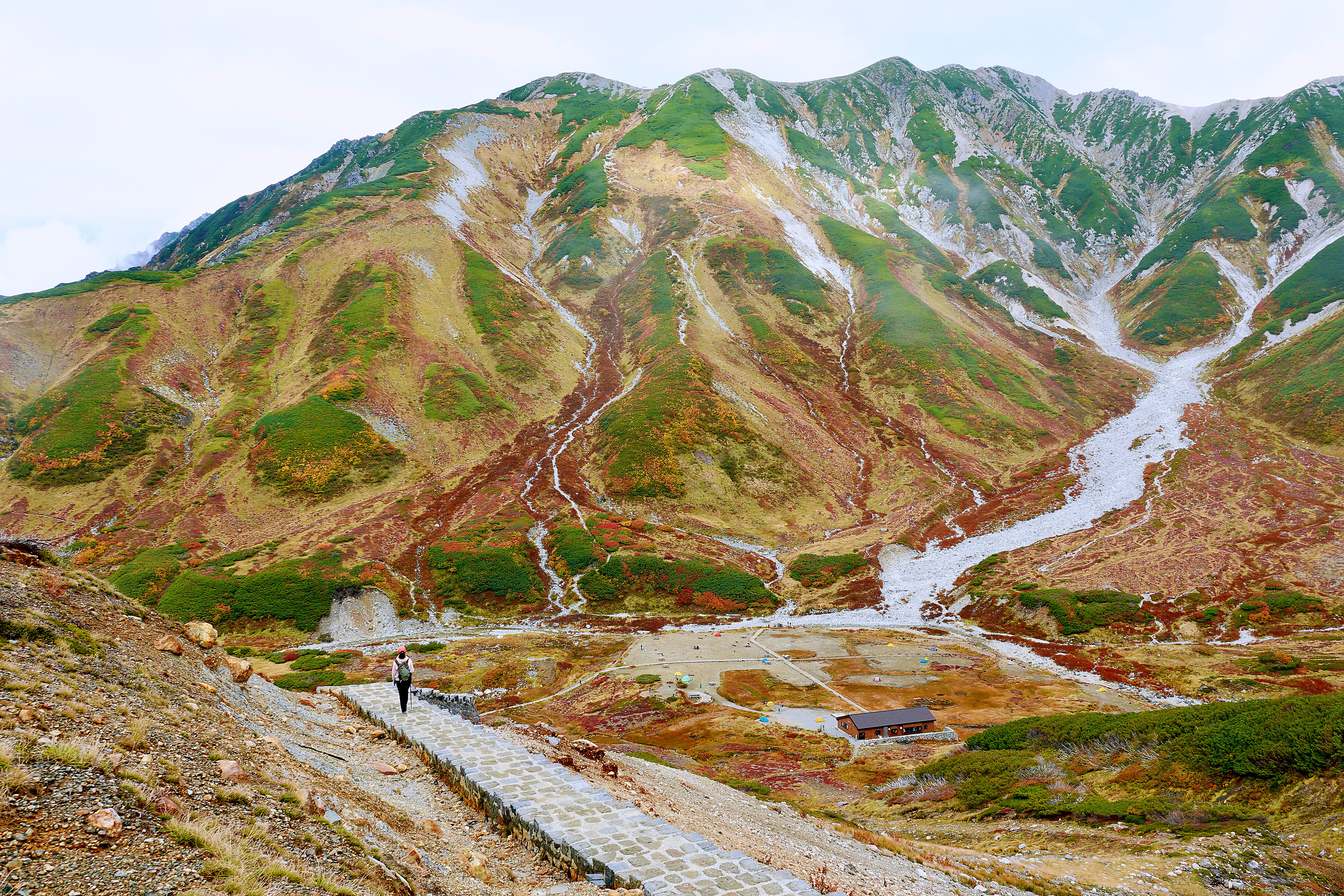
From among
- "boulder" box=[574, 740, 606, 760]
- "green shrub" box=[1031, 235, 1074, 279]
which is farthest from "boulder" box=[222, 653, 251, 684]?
"green shrub" box=[1031, 235, 1074, 279]

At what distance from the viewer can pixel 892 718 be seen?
1478 inches

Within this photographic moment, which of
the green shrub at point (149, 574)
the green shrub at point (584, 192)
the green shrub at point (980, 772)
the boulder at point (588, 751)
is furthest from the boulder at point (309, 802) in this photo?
the green shrub at point (584, 192)

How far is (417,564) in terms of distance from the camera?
2867 inches

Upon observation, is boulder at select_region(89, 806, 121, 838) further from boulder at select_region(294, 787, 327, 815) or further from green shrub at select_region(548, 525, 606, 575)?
green shrub at select_region(548, 525, 606, 575)

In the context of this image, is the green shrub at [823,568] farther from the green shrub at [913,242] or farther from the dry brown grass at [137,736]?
the green shrub at [913,242]

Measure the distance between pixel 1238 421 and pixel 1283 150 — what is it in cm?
16170

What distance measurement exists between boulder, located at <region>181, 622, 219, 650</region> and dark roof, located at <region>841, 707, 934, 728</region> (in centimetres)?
3329

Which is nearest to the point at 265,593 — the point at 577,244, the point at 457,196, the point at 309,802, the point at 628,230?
the point at 309,802

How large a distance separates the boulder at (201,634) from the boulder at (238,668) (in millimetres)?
590

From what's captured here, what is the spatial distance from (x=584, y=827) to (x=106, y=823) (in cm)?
764

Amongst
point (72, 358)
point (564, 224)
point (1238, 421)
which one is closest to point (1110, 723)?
point (1238, 421)

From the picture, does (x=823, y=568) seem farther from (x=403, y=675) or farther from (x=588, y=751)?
(x=403, y=675)

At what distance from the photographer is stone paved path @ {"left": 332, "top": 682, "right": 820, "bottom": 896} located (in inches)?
390

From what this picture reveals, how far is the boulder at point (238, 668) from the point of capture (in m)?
16.8
